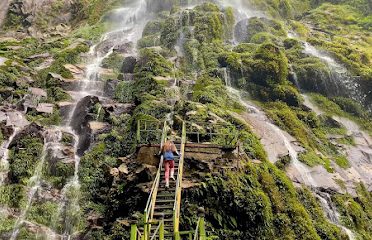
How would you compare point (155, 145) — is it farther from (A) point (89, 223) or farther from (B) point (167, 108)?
(B) point (167, 108)

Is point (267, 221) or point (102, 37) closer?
point (267, 221)

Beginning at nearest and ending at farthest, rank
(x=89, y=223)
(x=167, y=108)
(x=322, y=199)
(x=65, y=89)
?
(x=89, y=223) < (x=322, y=199) < (x=167, y=108) < (x=65, y=89)

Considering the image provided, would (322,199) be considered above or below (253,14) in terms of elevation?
below

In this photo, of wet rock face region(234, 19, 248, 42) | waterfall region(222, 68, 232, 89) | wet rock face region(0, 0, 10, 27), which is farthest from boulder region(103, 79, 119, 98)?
wet rock face region(0, 0, 10, 27)

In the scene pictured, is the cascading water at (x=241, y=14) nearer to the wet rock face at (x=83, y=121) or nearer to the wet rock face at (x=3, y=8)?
the wet rock face at (x=83, y=121)

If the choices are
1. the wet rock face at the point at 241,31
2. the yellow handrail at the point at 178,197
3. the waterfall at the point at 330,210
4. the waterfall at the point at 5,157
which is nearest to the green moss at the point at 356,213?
the waterfall at the point at 330,210

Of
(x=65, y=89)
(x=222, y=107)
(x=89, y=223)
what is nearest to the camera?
(x=89, y=223)

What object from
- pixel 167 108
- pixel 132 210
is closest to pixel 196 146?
pixel 132 210

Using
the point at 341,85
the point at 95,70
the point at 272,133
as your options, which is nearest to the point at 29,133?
the point at 95,70

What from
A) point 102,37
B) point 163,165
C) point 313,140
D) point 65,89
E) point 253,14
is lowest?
point 163,165
